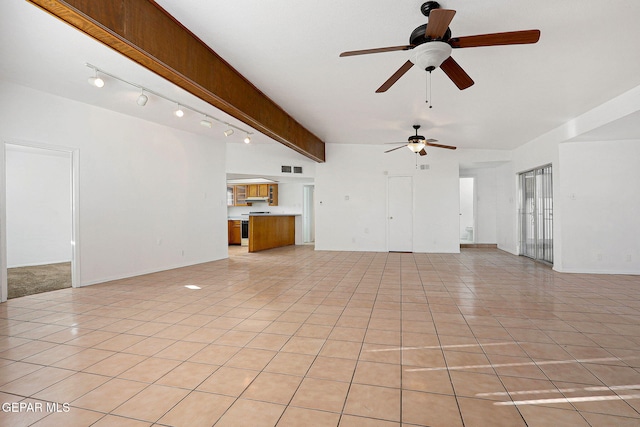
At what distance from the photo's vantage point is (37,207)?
7066 millimetres

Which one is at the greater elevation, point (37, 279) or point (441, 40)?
point (441, 40)

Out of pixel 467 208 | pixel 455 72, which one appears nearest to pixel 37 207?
pixel 455 72

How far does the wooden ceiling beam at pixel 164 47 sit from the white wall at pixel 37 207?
4953 millimetres

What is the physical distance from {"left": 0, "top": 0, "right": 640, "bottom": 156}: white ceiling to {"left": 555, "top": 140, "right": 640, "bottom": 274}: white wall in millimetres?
435

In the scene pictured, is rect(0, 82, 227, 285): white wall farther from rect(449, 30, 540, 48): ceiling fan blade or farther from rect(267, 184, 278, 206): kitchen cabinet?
rect(449, 30, 540, 48): ceiling fan blade

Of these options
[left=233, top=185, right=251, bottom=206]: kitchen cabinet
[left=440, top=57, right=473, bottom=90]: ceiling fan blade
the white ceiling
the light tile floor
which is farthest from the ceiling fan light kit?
[left=233, top=185, right=251, bottom=206]: kitchen cabinet

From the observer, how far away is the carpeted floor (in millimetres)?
4664

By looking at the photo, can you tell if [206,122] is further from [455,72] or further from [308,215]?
[308,215]

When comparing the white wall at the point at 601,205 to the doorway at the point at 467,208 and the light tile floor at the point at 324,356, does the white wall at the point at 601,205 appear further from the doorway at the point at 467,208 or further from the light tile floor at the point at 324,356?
the doorway at the point at 467,208

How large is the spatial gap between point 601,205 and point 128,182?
27.6 ft

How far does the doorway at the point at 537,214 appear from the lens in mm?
6715

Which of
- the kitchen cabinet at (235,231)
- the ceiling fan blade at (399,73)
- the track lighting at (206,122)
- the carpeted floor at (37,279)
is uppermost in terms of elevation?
the track lighting at (206,122)

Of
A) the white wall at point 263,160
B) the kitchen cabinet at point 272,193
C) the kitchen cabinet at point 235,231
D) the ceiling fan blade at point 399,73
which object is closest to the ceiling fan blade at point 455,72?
the ceiling fan blade at point 399,73

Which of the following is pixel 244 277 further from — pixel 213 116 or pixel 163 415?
pixel 163 415
